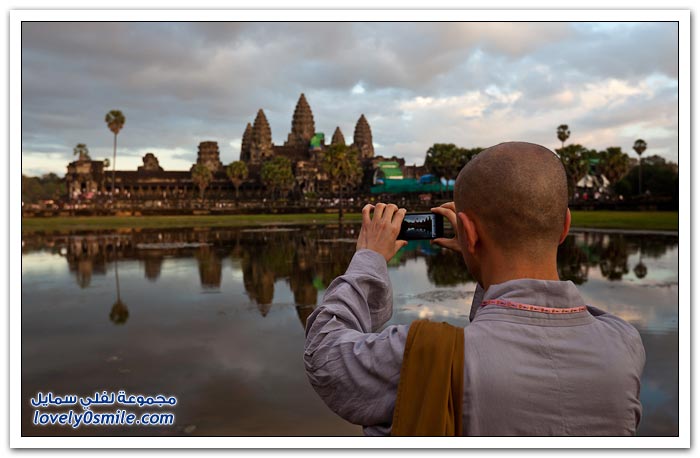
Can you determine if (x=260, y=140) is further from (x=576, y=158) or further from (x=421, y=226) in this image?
(x=421, y=226)

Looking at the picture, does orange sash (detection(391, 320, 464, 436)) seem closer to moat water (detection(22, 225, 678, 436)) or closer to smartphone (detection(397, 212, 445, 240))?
smartphone (detection(397, 212, 445, 240))

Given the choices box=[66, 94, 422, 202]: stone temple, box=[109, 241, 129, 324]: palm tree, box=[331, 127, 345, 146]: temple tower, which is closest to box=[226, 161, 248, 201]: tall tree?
box=[66, 94, 422, 202]: stone temple

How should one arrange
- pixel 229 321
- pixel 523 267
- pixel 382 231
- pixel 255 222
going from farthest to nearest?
pixel 255 222, pixel 229 321, pixel 382 231, pixel 523 267

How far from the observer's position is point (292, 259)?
47.7 ft

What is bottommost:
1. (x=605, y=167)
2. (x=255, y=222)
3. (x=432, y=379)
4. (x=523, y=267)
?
(x=432, y=379)

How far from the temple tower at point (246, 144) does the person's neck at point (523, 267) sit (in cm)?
13417

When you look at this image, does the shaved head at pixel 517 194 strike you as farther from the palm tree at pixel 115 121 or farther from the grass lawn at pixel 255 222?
the palm tree at pixel 115 121

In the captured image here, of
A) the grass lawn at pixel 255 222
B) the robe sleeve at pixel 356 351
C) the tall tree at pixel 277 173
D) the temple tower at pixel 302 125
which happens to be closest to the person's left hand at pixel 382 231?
the robe sleeve at pixel 356 351

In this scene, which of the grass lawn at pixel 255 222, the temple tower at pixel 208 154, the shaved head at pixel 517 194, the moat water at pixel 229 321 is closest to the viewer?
the shaved head at pixel 517 194

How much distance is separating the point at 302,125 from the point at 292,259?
121 m

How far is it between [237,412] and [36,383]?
2.04 m

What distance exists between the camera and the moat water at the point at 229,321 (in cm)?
427

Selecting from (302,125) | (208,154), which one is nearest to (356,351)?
(208,154)
